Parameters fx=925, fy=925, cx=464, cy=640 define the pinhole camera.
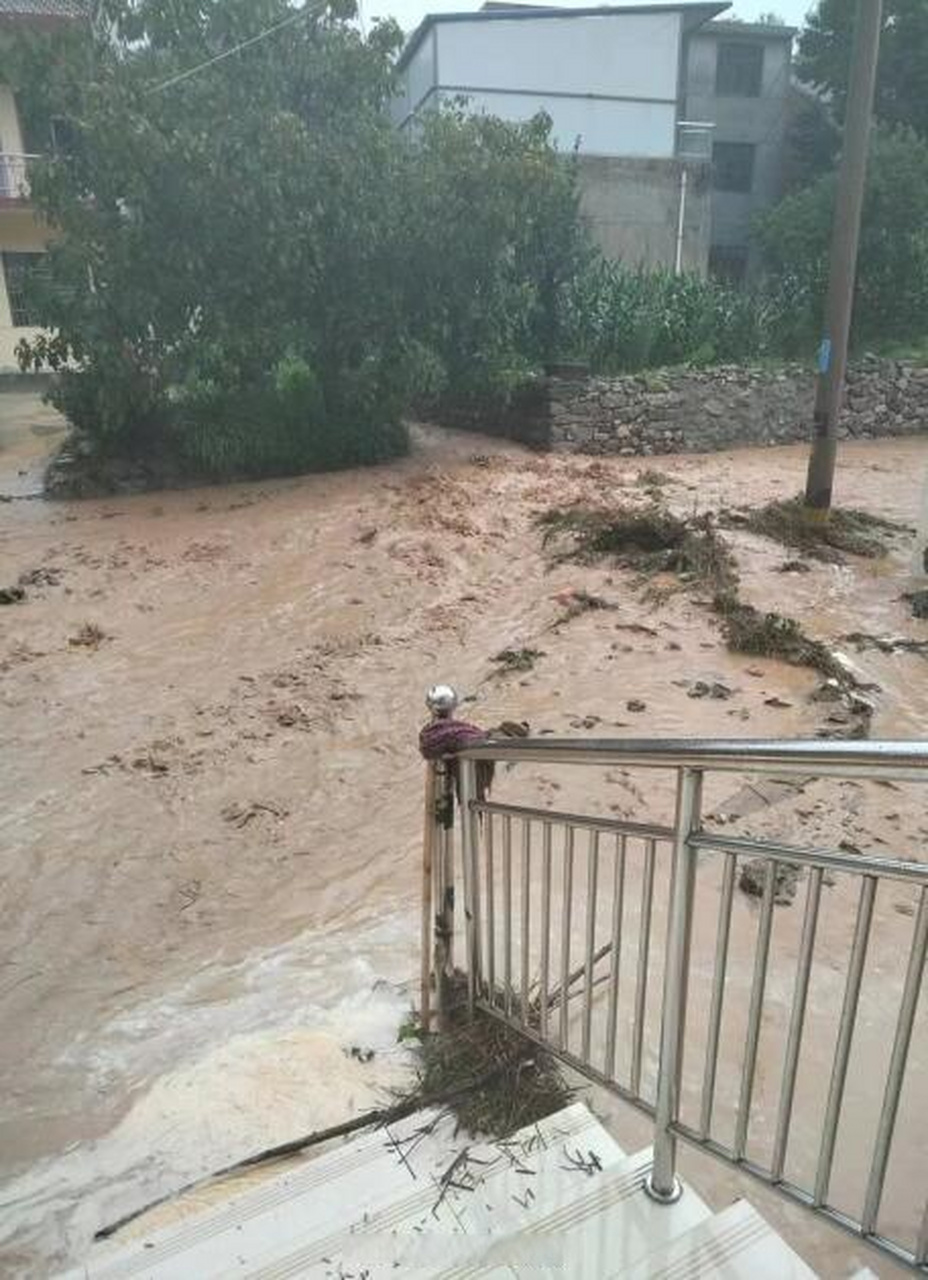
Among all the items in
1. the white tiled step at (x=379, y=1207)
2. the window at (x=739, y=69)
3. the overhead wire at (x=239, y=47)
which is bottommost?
the white tiled step at (x=379, y=1207)

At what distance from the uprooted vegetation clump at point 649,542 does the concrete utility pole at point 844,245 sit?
1154 millimetres

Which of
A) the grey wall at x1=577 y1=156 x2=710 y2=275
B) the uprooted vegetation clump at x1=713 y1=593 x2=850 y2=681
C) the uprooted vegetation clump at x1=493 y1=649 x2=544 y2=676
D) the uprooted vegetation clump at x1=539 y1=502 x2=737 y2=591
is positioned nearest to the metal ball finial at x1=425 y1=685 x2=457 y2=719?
the uprooted vegetation clump at x1=493 y1=649 x2=544 y2=676

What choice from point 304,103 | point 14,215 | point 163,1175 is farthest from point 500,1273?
point 14,215

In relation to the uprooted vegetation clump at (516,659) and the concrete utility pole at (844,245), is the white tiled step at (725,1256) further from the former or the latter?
the concrete utility pole at (844,245)

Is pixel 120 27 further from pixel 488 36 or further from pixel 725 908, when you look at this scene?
pixel 725 908

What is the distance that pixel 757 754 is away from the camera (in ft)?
4.43

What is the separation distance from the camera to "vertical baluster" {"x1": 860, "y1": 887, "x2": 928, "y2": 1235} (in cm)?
125

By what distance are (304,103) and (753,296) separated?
8.83m

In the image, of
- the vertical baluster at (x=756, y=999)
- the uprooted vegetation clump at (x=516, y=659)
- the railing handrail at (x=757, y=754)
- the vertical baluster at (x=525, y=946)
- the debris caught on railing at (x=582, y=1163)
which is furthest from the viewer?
the uprooted vegetation clump at (x=516, y=659)

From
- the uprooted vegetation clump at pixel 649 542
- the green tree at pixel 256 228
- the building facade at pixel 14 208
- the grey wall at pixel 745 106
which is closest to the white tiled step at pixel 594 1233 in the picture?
the uprooted vegetation clump at pixel 649 542

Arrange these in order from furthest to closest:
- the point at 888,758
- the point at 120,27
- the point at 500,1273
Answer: the point at 120,27 → the point at 500,1273 → the point at 888,758

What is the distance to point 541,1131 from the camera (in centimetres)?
218

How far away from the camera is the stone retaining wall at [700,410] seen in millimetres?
13172

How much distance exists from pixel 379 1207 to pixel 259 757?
3.55 metres
